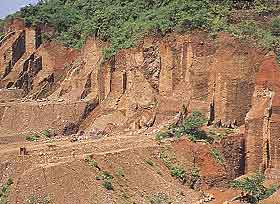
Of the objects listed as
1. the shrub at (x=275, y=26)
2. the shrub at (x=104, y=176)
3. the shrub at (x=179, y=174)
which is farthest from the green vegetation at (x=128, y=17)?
the shrub at (x=104, y=176)

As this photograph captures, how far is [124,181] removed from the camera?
1255 inches

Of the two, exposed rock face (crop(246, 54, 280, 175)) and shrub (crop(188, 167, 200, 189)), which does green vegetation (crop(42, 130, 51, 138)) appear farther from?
exposed rock face (crop(246, 54, 280, 175))

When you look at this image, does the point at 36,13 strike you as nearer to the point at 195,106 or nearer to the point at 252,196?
the point at 195,106

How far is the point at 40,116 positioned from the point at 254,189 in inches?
616

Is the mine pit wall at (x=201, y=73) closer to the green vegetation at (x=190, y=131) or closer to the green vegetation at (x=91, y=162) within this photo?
the green vegetation at (x=190, y=131)

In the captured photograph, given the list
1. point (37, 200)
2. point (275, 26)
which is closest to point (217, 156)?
point (275, 26)

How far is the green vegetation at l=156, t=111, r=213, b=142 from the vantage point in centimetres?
3591

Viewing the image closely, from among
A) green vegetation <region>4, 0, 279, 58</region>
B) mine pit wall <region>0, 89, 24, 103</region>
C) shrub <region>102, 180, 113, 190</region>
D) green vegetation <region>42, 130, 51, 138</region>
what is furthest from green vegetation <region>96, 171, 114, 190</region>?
mine pit wall <region>0, 89, 24, 103</region>

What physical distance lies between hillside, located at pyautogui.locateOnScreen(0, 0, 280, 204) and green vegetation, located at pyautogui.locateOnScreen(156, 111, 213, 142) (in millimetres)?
56

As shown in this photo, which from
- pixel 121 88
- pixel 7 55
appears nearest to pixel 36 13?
pixel 7 55

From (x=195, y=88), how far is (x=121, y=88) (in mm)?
5820

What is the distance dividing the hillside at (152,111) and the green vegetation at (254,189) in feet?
0.19

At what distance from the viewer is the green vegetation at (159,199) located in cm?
3141

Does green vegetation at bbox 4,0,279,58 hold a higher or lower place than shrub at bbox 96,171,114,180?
higher
